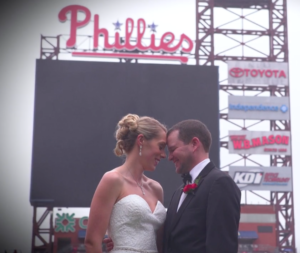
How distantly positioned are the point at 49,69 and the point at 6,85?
168 inches

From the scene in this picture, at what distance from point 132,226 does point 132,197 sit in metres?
0.23

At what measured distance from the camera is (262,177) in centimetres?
2914

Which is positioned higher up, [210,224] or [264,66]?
[264,66]

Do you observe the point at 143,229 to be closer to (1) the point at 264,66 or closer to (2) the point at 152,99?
(2) the point at 152,99

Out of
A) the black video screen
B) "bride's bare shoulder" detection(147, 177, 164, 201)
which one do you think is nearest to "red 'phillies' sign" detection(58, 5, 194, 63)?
the black video screen

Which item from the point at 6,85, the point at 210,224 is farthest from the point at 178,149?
the point at 6,85

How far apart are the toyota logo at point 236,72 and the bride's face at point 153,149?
2425 centimetres

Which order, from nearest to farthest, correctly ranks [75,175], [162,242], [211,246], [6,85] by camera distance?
[211,246], [162,242], [75,175], [6,85]

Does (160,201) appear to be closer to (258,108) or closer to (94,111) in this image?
(94,111)

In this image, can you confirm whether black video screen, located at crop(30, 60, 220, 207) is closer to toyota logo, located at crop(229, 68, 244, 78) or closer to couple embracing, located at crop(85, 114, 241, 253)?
toyota logo, located at crop(229, 68, 244, 78)

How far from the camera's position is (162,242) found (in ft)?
15.9

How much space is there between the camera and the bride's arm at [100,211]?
15.0 feet

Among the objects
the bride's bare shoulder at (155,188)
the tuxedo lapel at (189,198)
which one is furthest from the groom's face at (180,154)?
the bride's bare shoulder at (155,188)

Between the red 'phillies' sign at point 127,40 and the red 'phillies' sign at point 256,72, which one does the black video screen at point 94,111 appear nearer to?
the red 'phillies' sign at point 127,40
